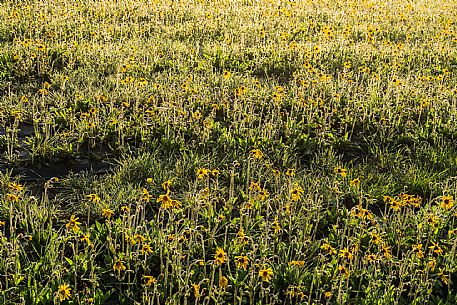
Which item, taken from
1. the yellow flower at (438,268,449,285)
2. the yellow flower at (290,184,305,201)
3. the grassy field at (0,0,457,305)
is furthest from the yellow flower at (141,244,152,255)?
the yellow flower at (438,268,449,285)

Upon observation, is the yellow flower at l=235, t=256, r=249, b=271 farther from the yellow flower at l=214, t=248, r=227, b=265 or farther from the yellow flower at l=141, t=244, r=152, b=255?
the yellow flower at l=141, t=244, r=152, b=255

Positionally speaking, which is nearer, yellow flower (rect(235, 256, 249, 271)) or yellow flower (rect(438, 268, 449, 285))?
yellow flower (rect(235, 256, 249, 271))

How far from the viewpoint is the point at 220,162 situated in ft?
17.3

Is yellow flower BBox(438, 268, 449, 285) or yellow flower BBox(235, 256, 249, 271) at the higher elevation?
yellow flower BBox(235, 256, 249, 271)

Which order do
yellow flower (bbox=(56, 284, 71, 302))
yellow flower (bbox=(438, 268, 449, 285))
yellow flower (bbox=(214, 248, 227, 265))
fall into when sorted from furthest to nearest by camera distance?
yellow flower (bbox=(438, 268, 449, 285))
yellow flower (bbox=(214, 248, 227, 265))
yellow flower (bbox=(56, 284, 71, 302))

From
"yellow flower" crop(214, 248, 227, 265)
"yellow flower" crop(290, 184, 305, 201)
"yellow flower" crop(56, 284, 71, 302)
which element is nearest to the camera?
"yellow flower" crop(56, 284, 71, 302)

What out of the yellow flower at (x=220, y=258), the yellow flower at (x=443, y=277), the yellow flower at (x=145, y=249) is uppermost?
the yellow flower at (x=220, y=258)

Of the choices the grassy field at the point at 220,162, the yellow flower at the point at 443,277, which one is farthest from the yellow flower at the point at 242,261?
the yellow flower at the point at 443,277

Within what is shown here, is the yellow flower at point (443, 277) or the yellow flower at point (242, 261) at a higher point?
the yellow flower at point (242, 261)

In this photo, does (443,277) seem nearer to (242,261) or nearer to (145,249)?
(242,261)

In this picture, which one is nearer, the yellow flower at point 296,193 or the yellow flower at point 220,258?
the yellow flower at point 220,258

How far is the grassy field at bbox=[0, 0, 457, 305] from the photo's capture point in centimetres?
362

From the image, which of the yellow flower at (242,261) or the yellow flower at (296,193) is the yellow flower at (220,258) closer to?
the yellow flower at (242,261)

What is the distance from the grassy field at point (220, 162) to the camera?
362 cm
